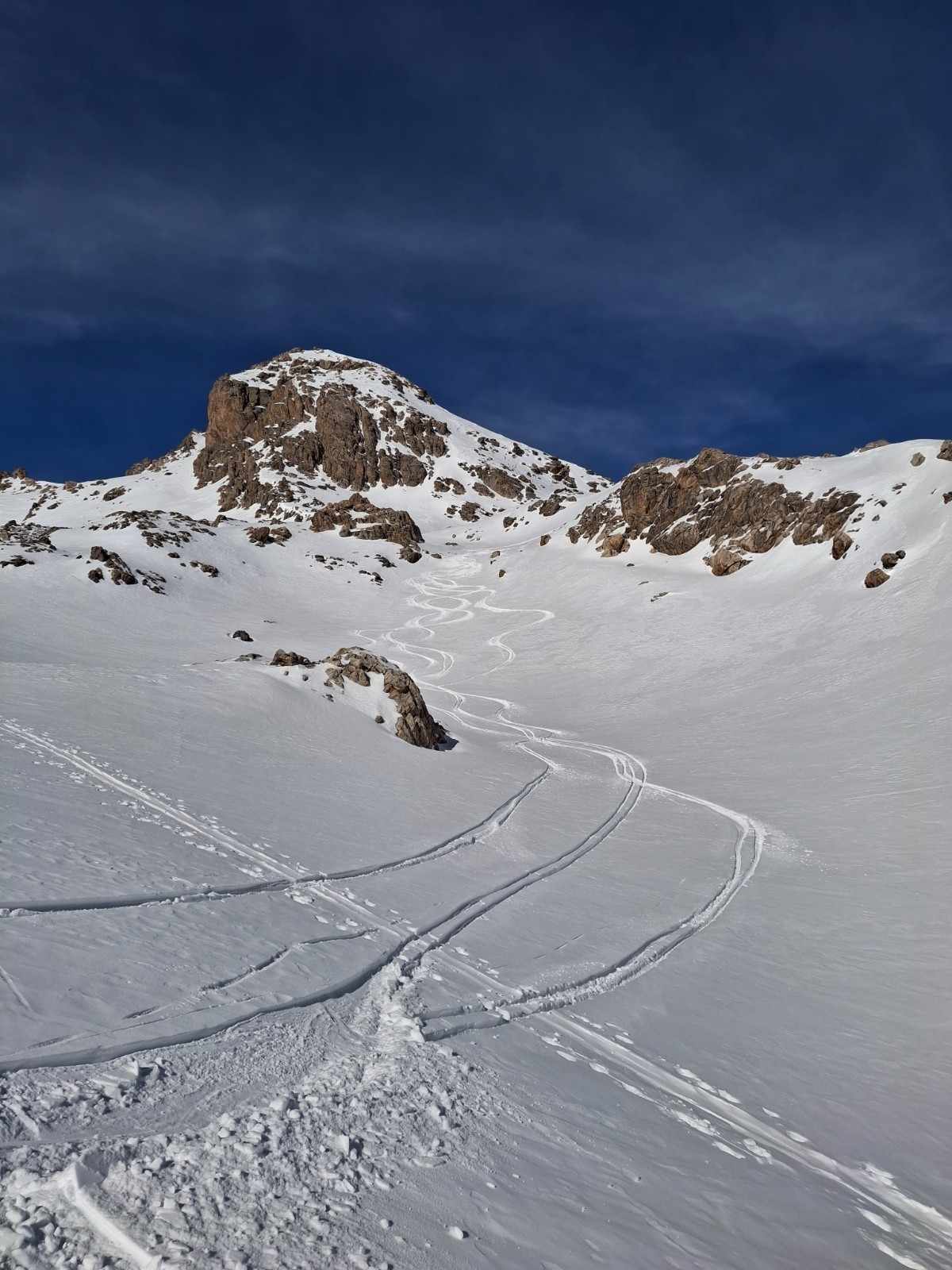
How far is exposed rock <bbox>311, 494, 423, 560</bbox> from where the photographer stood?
75188 millimetres

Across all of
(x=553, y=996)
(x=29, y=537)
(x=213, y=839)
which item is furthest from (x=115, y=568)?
(x=553, y=996)

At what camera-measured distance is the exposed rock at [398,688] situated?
16891 mm

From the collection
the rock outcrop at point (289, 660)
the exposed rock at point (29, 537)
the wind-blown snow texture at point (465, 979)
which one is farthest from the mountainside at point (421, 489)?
the rock outcrop at point (289, 660)

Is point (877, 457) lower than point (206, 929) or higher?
higher

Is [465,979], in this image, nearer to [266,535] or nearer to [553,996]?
[553,996]

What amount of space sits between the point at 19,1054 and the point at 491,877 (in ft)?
19.5

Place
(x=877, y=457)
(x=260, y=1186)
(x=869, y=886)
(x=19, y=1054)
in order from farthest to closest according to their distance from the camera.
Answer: (x=877, y=457)
(x=869, y=886)
(x=19, y=1054)
(x=260, y=1186)

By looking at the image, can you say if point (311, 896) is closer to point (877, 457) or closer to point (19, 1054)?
point (19, 1054)

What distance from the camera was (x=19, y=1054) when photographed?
3646 mm

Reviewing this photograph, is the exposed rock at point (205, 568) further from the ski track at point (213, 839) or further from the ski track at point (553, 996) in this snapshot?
the ski track at point (553, 996)

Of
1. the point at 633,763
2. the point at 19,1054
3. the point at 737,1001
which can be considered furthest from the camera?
the point at 633,763

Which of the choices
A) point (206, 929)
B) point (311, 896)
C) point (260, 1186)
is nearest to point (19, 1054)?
point (260, 1186)

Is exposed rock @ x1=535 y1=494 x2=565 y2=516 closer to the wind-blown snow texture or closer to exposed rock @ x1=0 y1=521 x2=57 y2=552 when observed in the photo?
exposed rock @ x1=0 y1=521 x2=57 y2=552

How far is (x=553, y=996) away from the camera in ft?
19.1
